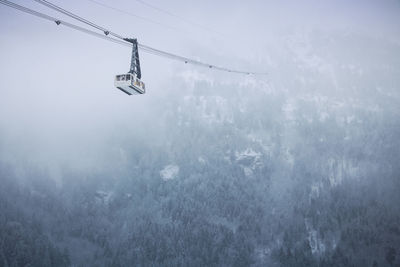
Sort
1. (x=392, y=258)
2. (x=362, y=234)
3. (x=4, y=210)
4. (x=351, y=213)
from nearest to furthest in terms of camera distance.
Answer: (x=392, y=258)
(x=362, y=234)
(x=351, y=213)
(x=4, y=210)

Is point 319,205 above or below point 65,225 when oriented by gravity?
above

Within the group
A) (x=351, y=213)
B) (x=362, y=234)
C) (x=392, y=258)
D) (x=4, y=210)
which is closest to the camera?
(x=392, y=258)

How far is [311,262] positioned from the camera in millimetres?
149250

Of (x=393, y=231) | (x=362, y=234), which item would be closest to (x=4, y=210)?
(x=362, y=234)

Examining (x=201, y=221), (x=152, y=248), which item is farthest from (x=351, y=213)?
(x=152, y=248)

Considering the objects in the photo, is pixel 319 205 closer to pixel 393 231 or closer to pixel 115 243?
pixel 393 231

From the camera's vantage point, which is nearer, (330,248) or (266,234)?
(330,248)

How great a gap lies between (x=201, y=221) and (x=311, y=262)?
72.8 m

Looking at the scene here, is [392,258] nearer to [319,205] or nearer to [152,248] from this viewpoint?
[319,205]

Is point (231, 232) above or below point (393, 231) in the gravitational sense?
below

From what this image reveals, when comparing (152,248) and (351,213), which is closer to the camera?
(152,248)

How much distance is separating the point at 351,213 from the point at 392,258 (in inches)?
1350

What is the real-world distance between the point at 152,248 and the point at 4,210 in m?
107

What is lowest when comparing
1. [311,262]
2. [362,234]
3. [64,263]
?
[64,263]
